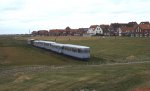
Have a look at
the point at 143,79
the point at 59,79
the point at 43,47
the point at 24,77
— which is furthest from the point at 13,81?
the point at 43,47

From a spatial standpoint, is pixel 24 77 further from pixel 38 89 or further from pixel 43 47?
pixel 43 47

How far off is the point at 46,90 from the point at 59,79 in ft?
17.8

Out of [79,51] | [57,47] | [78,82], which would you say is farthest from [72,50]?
[78,82]

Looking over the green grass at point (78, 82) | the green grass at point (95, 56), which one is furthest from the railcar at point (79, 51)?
the green grass at point (78, 82)

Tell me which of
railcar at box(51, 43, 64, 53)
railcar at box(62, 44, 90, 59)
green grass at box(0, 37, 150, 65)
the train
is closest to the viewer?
railcar at box(62, 44, 90, 59)

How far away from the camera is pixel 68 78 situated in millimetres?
37875

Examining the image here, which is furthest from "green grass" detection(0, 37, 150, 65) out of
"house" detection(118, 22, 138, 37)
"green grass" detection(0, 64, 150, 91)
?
"house" detection(118, 22, 138, 37)

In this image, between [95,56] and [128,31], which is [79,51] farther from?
[128,31]

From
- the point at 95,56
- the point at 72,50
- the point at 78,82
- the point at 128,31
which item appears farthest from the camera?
the point at 128,31

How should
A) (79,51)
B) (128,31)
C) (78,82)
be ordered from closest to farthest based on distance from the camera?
(78,82) < (79,51) < (128,31)

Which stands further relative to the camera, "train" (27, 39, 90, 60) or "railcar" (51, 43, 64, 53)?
"railcar" (51, 43, 64, 53)

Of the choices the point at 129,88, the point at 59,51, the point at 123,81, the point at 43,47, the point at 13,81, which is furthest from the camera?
the point at 43,47

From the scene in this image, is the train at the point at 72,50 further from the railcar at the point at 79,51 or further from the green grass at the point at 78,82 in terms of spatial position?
the green grass at the point at 78,82

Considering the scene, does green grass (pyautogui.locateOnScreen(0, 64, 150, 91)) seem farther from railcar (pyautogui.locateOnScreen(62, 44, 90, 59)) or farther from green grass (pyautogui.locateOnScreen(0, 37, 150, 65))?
railcar (pyautogui.locateOnScreen(62, 44, 90, 59))
